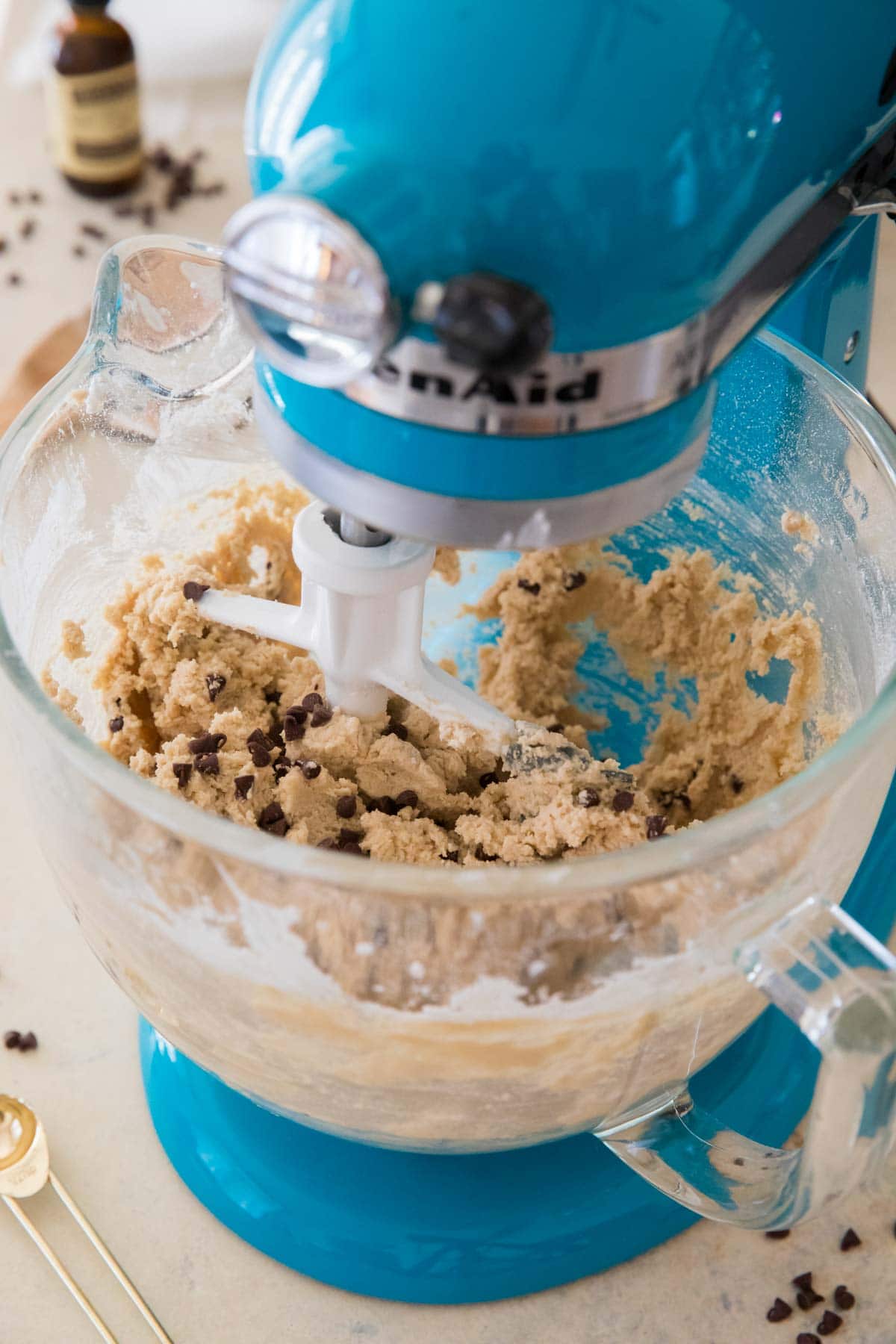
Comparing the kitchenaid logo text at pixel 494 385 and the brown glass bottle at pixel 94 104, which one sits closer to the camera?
the kitchenaid logo text at pixel 494 385

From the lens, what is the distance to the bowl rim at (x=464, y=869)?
55 centimetres

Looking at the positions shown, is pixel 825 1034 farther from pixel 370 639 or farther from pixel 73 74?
pixel 73 74

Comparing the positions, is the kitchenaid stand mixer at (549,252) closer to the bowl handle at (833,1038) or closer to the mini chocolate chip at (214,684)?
the bowl handle at (833,1038)

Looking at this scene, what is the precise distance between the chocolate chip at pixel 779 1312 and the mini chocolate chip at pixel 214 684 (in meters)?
0.45

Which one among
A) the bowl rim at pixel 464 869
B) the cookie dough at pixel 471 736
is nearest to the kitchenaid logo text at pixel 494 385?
the bowl rim at pixel 464 869

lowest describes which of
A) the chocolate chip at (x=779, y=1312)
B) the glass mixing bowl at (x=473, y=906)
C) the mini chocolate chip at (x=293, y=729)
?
the chocolate chip at (x=779, y=1312)

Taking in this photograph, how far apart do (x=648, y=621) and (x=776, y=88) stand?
1.65 ft

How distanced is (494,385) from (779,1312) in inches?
21.6

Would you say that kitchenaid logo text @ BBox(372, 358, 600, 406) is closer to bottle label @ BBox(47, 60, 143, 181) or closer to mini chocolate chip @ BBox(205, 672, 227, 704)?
mini chocolate chip @ BBox(205, 672, 227, 704)

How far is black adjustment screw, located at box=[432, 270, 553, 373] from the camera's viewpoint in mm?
430

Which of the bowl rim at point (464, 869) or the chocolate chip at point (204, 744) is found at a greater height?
the bowl rim at point (464, 869)

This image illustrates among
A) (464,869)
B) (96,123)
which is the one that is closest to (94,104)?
(96,123)

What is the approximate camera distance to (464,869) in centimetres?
57

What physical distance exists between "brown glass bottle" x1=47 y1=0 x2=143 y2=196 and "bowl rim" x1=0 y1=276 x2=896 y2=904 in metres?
1.03
